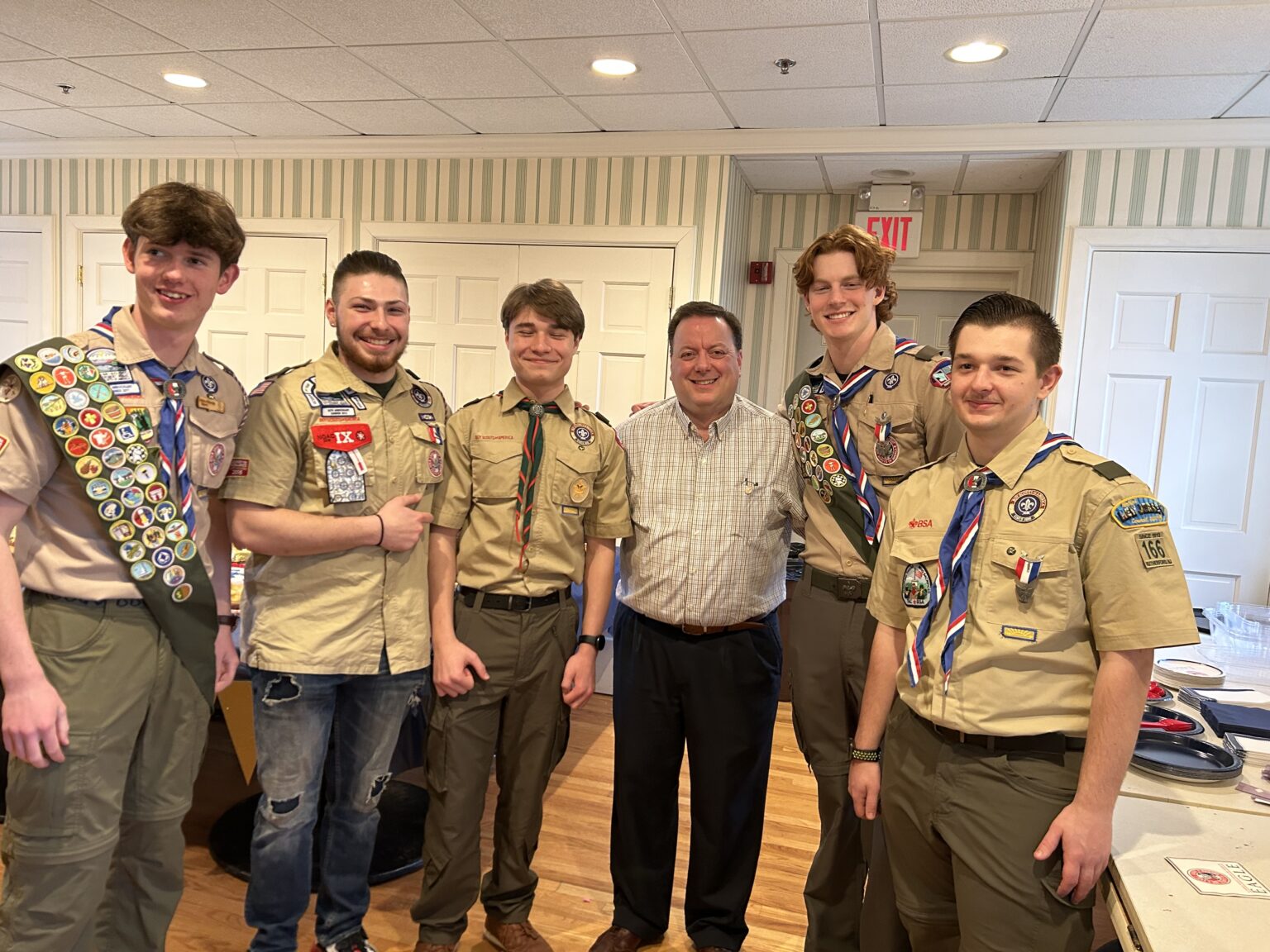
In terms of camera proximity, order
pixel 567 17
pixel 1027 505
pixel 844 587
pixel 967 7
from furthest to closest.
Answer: pixel 567 17, pixel 967 7, pixel 844 587, pixel 1027 505

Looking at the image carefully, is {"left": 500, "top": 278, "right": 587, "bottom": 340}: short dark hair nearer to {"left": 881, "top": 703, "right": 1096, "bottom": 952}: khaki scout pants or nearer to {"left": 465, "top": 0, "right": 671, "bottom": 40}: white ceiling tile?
{"left": 881, "top": 703, "right": 1096, "bottom": 952}: khaki scout pants

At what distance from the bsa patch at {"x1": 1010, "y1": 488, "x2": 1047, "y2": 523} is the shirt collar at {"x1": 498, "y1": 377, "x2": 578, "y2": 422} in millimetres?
1076

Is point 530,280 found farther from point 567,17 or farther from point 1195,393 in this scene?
point 1195,393

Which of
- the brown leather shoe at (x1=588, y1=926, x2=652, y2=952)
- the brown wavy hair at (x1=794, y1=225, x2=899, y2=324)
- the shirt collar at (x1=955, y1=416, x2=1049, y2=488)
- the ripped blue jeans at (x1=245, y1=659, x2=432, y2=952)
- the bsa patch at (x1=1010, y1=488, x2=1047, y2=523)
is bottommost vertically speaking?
the brown leather shoe at (x1=588, y1=926, x2=652, y2=952)

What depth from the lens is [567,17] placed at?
2965 millimetres

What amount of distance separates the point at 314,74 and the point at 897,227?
118 inches

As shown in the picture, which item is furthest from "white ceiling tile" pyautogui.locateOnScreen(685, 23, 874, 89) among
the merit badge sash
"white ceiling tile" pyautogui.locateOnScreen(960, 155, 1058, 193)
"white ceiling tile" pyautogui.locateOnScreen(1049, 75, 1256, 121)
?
the merit badge sash

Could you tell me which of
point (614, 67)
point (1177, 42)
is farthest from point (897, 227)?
point (614, 67)

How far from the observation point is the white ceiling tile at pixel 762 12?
9.14 feet

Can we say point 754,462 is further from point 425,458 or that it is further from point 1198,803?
point 1198,803

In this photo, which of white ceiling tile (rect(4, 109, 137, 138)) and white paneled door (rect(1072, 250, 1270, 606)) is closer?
white paneled door (rect(1072, 250, 1270, 606))

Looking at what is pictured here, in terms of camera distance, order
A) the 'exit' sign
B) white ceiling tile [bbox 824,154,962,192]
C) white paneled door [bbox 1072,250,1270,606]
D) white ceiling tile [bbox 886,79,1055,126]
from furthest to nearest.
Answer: the 'exit' sign
white ceiling tile [bbox 824,154,962,192]
white paneled door [bbox 1072,250,1270,606]
white ceiling tile [bbox 886,79,1055,126]

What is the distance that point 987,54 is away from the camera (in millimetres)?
3121

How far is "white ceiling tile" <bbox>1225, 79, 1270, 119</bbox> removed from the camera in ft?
11.0
